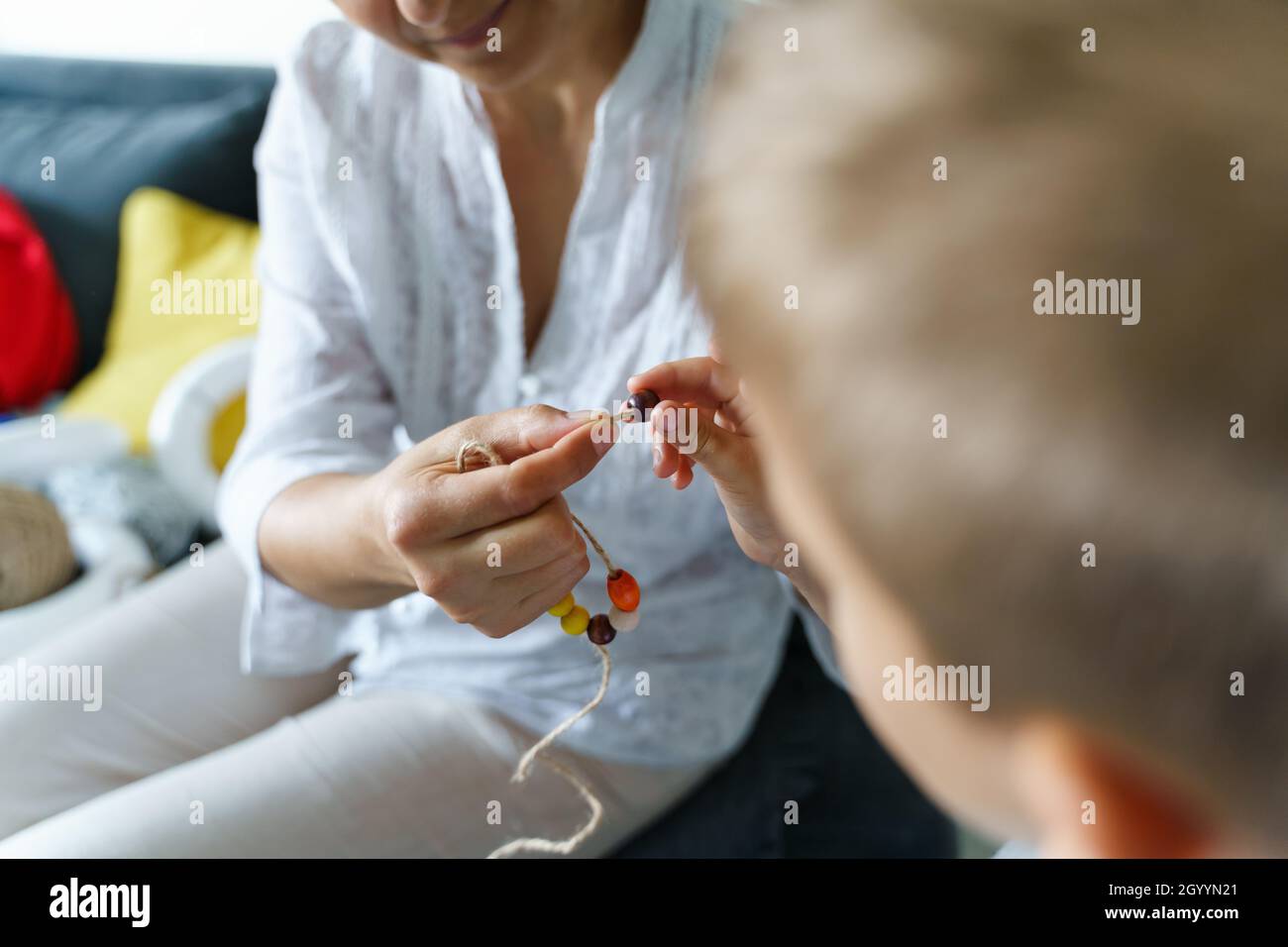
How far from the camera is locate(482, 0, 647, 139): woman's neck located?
0.75m

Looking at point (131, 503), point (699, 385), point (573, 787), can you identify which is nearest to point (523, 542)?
point (699, 385)

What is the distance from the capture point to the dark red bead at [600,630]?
25.5 inches

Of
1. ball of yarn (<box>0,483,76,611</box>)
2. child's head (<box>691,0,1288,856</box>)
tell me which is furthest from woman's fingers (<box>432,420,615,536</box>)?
ball of yarn (<box>0,483,76,611</box>)

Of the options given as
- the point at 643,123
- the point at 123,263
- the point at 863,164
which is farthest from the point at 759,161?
the point at 123,263

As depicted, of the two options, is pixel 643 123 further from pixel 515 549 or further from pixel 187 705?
pixel 187 705

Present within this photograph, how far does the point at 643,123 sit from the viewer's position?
0.77m

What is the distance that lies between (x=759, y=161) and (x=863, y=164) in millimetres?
38

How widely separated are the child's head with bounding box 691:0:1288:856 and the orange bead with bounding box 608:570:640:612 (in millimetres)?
296

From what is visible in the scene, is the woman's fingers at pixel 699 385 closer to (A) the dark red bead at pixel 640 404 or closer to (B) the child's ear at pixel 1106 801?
(A) the dark red bead at pixel 640 404

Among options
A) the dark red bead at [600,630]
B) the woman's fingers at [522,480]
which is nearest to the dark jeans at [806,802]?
the dark red bead at [600,630]

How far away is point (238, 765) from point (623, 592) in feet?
0.97

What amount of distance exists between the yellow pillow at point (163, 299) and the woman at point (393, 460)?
73cm

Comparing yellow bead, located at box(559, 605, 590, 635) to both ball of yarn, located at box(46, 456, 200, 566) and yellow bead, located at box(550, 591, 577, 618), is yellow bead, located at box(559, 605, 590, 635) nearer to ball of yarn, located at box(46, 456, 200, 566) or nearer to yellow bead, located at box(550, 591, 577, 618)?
yellow bead, located at box(550, 591, 577, 618)
